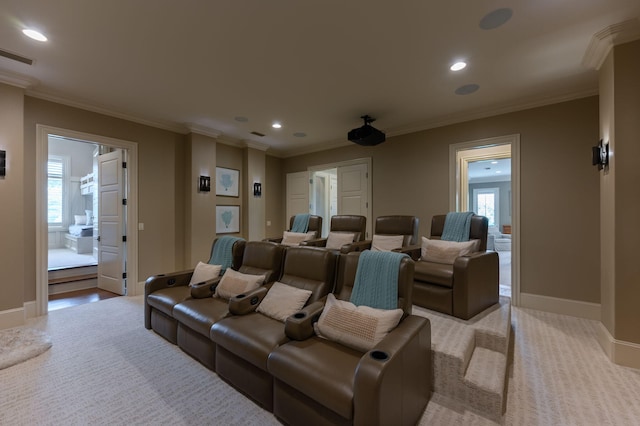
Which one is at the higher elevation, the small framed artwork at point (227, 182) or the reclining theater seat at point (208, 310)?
the small framed artwork at point (227, 182)

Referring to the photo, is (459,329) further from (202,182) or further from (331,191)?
(331,191)

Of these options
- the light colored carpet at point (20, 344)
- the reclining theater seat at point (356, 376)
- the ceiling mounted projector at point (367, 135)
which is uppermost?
the ceiling mounted projector at point (367, 135)

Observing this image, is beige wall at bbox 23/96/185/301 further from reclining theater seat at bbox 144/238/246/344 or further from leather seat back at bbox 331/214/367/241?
leather seat back at bbox 331/214/367/241

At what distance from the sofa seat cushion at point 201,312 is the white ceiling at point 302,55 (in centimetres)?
241

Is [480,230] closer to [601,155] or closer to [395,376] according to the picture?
[601,155]

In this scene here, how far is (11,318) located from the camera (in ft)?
10.2

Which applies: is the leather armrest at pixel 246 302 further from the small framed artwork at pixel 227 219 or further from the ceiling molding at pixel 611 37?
the ceiling molding at pixel 611 37

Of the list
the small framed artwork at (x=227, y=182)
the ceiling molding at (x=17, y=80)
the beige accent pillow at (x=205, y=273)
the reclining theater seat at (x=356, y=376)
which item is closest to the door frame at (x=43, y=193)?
the ceiling molding at (x=17, y=80)

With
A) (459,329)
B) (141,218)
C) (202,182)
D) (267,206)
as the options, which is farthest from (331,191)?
(459,329)

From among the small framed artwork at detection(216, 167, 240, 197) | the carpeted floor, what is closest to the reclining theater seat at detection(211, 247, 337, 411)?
the carpeted floor

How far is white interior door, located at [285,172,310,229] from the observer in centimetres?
650

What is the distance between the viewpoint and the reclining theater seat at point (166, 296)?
8.98ft

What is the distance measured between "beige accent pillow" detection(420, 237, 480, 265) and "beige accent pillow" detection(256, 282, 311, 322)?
69.9 inches

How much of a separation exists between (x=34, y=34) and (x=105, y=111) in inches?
69.9
